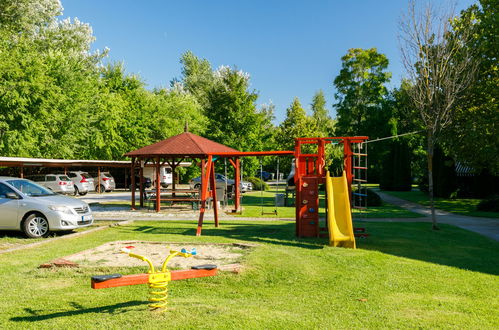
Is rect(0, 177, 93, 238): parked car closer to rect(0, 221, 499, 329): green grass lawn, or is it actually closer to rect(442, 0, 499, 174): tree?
rect(0, 221, 499, 329): green grass lawn

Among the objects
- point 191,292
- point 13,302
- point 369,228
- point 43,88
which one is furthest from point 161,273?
point 43,88

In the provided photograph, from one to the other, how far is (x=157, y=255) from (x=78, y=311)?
3517 millimetres

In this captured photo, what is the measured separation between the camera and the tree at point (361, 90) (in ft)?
136

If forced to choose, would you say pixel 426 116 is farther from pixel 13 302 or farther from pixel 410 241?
pixel 13 302

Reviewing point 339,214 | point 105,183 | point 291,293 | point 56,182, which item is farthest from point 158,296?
point 105,183

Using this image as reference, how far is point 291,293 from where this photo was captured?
20.9ft

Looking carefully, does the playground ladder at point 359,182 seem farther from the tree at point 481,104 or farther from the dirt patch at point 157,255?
the tree at point 481,104

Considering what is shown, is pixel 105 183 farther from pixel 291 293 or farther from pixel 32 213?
pixel 291 293

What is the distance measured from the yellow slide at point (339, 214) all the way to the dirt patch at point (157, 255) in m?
2.02

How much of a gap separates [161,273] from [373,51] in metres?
40.4

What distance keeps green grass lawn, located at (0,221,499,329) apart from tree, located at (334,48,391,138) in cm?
3333

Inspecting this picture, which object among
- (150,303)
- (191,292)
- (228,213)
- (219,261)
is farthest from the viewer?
(228,213)

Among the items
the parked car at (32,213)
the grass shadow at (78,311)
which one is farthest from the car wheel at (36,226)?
the grass shadow at (78,311)

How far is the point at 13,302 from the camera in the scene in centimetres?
582
